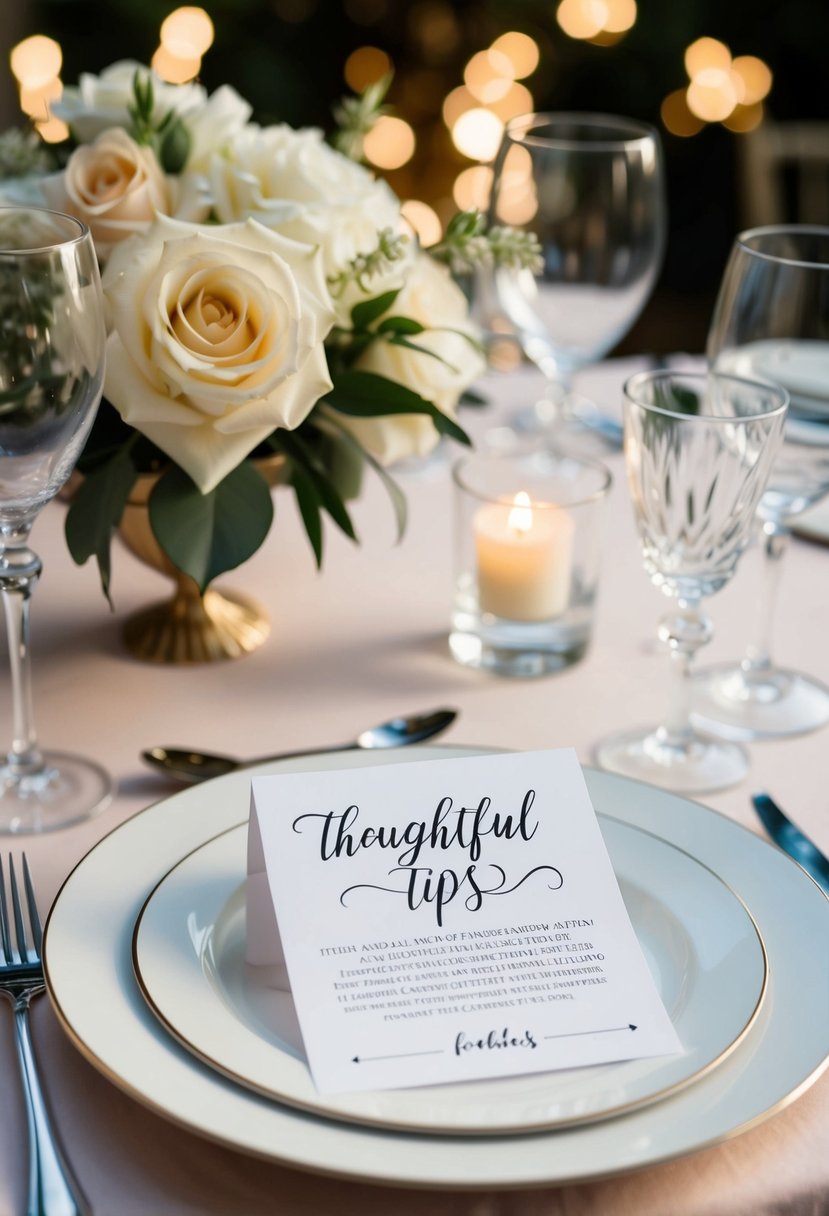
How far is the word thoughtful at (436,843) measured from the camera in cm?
59

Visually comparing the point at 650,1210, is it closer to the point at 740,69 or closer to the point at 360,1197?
the point at 360,1197

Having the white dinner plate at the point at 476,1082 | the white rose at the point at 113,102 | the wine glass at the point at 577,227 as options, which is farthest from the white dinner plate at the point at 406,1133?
the wine glass at the point at 577,227

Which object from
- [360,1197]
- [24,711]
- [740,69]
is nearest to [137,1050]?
[360,1197]

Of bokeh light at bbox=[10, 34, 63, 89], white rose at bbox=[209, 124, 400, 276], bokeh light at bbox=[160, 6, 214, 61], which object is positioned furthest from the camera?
bokeh light at bbox=[10, 34, 63, 89]

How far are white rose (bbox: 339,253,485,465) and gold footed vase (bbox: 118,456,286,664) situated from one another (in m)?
0.07

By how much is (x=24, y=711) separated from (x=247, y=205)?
1.14ft

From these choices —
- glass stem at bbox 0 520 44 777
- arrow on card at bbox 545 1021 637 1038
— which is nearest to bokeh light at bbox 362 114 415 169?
glass stem at bbox 0 520 44 777

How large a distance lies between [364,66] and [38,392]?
255 centimetres

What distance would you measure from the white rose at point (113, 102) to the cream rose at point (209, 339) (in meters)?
0.18

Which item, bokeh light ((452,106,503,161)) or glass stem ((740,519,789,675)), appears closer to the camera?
glass stem ((740,519,789,675))

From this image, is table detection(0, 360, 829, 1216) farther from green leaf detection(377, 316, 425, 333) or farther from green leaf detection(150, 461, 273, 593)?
green leaf detection(377, 316, 425, 333)

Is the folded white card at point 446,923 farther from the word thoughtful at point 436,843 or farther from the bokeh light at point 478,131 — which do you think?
the bokeh light at point 478,131

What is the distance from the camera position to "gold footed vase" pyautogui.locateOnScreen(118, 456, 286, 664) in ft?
3.08

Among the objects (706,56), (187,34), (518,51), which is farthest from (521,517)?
(706,56)
